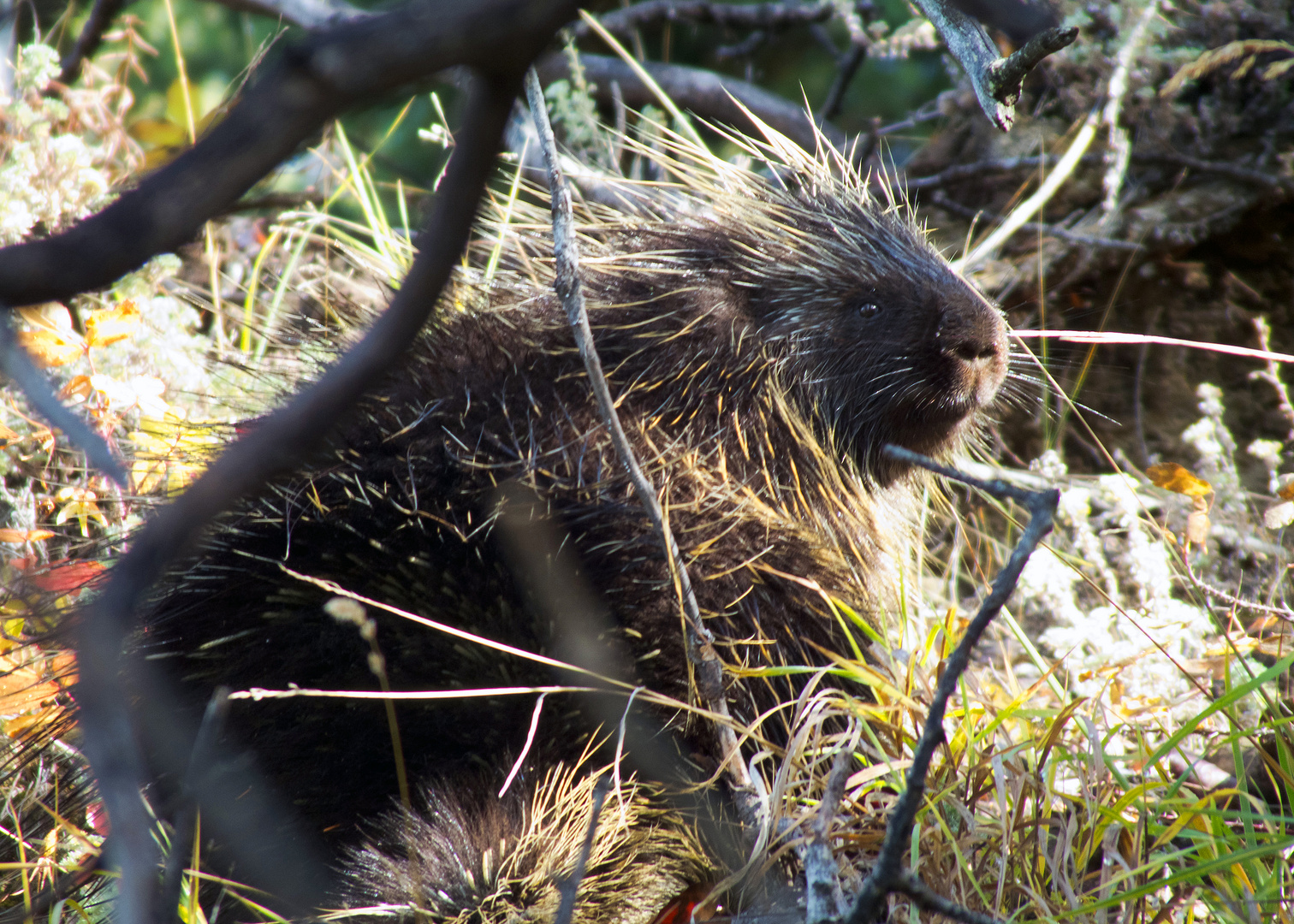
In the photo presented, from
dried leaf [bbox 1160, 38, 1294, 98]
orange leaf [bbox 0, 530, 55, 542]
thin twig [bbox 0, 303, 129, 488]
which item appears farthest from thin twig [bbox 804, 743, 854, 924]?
dried leaf [bbox 1160, 38, 1294, 98]

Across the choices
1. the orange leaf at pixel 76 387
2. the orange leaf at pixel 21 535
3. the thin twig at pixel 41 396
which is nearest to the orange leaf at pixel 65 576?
the orange leaf at pixel 21 535

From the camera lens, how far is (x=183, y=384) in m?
2.24

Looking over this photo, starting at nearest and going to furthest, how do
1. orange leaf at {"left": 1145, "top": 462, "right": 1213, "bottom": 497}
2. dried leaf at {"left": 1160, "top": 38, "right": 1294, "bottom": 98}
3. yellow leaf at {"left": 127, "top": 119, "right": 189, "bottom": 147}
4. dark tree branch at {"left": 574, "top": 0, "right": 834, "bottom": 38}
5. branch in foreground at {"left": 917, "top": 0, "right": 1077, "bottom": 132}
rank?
1. branch in foreground at {"left": 917, "top": 0, "right": 1077, "bottom": 132}
2. orange leaf at {"left": 1145, "top": 462, "right": 1213, "bottom": 497}
3. dried leaf at {"left": 1160, "top": 38, "right": 1294, "bottom": 98}
4. yellow leaf at {"left": 127, "top": 119, "right": 189, "bottom": 147}
5. dark tree branch at {"left": 574, "top": 0, "right": 834, "bottom": 38}

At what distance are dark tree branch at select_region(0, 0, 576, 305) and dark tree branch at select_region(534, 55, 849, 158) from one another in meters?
2.87

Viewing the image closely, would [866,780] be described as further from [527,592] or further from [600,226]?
[600,226]

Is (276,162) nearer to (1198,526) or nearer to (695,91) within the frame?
(1198,526)

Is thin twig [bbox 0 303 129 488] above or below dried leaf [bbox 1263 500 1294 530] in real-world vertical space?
above

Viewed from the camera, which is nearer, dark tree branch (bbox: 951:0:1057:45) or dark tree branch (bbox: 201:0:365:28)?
dark tree branch (bbox: 951:0:1057:45)

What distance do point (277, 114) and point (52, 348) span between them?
69.6 inches

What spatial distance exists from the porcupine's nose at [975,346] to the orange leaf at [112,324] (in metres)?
1.59

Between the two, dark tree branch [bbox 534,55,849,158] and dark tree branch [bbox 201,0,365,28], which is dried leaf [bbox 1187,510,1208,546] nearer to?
dark tree branch [bbox 534,55,849,158]

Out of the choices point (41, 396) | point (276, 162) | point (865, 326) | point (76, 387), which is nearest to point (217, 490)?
point (41, 396)

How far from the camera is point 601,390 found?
1235 mm

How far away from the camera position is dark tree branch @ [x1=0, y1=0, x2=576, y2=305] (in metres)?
0.45
